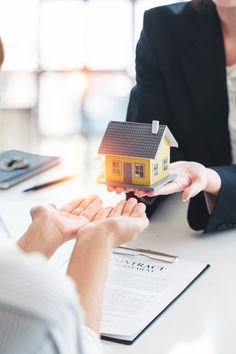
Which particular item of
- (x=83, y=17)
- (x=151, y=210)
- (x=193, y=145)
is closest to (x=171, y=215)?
(x=151, y=210)

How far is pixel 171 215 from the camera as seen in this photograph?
1.49 m

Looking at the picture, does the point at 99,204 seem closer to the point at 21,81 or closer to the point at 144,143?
the point at 144,143

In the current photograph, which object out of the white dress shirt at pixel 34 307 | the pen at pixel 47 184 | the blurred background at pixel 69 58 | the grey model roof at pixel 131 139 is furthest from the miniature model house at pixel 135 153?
the blurred background at pixel 69 58

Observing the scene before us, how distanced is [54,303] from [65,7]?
11.9 feet

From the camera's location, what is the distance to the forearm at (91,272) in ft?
2.78

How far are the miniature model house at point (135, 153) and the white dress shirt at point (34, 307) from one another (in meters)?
0.70

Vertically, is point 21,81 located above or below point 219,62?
below

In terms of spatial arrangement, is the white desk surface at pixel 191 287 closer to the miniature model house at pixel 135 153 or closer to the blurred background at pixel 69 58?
the miniature model house at pixel 135 153

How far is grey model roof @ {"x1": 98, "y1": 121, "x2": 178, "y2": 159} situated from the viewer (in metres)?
1.26

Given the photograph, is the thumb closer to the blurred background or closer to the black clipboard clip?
the black clipboard clip

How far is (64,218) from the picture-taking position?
3.48 feet

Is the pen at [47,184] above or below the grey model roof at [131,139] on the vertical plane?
below

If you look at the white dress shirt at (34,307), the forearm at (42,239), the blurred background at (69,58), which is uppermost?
the white dress shirt at (34,307)

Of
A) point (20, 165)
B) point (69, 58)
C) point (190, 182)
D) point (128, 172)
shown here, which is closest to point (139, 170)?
point (128, 172)
